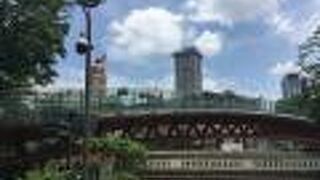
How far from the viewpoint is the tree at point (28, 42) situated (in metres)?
90.4

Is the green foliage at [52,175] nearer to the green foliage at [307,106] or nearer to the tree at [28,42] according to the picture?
the tree at [28,42]

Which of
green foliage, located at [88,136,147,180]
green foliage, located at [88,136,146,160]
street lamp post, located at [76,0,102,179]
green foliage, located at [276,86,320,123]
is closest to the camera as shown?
street lamp post, located at [76,0,102,179]

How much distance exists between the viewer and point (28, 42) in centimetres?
9081

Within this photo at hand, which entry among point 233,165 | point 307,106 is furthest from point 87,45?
point 307,106

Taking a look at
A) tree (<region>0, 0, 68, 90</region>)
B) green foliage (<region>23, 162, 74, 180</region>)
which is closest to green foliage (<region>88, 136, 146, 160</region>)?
green foliage (<region>23, 162, 74, 180</region>)

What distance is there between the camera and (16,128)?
8331cm

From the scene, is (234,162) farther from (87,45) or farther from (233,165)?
(87,45)

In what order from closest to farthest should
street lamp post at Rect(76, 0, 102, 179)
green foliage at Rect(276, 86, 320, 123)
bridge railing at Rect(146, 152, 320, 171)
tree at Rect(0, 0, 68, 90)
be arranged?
street lamp post at Rect(76, 0, 102, 179) < bridge railing at Rect(146, 152, 320, 171) < tree at Rect(0, 0, 68, 90) < green foliage at Rect(276, 86, 320, 123)

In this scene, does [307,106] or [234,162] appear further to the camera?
[307,106]

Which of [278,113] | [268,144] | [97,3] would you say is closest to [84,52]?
[97,3]

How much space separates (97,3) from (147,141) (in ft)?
155

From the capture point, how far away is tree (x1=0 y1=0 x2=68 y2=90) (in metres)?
90.4

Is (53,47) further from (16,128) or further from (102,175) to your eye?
(102,175)

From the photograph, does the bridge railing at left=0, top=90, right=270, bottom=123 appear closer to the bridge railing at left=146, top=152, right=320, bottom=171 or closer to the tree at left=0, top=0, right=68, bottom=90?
the tree at left=0, top=0, right=68, bottom=90
